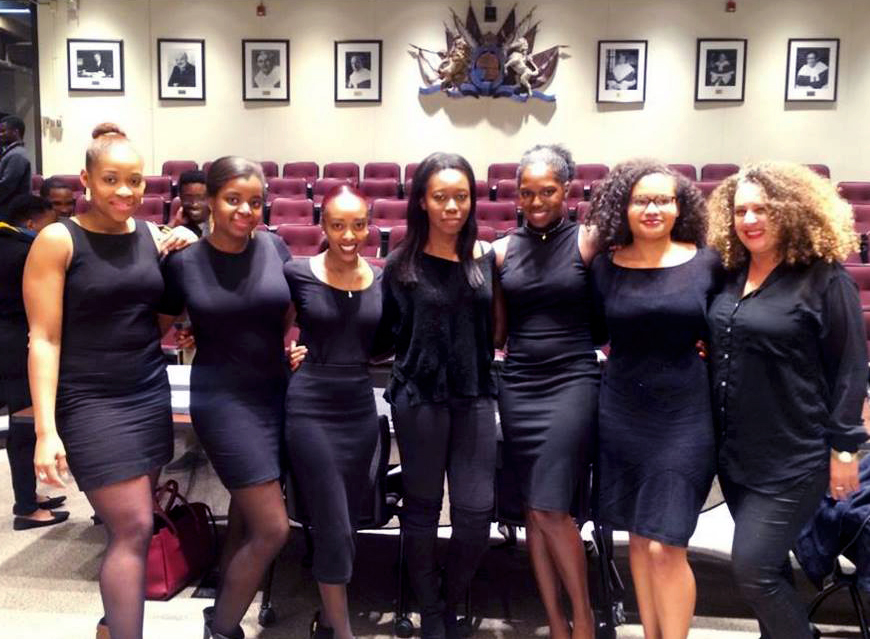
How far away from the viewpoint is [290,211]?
8117 mm

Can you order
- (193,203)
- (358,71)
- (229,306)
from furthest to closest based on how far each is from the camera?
(358,71) < (193,203) < (229,306)

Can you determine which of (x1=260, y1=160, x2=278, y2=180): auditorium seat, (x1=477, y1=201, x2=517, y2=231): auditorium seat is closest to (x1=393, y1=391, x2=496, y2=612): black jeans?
(x1=477, y1=201, x2=517, y2=231): auditorium seat

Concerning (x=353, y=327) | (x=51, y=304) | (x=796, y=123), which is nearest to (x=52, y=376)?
(x=51, y=304)

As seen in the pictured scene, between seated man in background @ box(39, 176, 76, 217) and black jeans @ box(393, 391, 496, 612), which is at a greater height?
seated man in background @ box(39, 176, 76, 217)

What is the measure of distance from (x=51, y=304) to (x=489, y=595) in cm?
186

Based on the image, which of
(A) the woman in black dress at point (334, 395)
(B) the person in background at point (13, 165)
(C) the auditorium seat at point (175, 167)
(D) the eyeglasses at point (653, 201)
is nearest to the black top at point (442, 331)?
(A) the woman in black dress at point (334, 395)

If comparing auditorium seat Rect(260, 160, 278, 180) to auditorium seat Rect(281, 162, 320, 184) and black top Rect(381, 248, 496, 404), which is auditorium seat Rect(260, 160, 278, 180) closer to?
auditorium seat Rect(281, 162, 320, 184)

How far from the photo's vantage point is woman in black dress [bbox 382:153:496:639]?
2.36m

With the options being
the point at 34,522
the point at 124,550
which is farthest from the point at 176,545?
the point at 34,522

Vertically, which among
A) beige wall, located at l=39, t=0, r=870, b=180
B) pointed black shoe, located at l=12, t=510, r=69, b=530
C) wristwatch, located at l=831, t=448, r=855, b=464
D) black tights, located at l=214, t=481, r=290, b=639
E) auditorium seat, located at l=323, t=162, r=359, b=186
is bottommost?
pointed black shoe, located at l=12, t=510, r=69, b=530

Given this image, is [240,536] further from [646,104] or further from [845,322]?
[646,104]

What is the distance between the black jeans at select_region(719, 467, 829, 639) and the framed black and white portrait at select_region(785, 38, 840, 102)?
9.60 m

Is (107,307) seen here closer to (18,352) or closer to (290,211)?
(18,352)

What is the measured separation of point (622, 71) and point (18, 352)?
8744 millimetres
